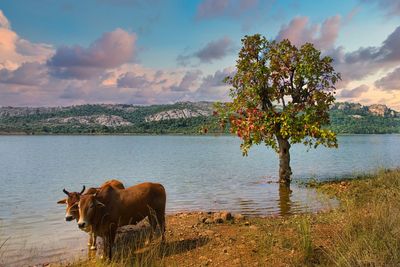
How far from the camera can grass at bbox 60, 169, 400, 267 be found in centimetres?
741

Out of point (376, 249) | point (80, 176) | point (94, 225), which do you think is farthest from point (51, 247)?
point (80, 176)

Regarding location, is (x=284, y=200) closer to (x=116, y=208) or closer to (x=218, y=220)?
(x=218, y=220)

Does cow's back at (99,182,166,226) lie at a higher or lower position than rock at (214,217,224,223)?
higher

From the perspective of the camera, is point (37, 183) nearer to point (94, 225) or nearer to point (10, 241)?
point (10, 241)

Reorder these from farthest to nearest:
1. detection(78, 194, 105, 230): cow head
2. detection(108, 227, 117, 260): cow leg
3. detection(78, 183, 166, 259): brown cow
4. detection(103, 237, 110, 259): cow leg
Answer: detection(108, 227, 117, 260): cow leg < detection(103, 237, 110, 259): cow leg < detection(78, 183, 166, 259): brown cow < detection(78, 194, 105, 230): cow head

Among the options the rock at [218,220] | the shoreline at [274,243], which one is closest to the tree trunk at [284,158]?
the shoreline at [274,243]

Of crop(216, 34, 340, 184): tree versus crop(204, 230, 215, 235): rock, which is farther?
crop(216, 34, 340, 184): tree

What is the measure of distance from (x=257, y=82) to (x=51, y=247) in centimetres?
1442

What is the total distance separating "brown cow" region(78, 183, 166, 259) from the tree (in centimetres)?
1152

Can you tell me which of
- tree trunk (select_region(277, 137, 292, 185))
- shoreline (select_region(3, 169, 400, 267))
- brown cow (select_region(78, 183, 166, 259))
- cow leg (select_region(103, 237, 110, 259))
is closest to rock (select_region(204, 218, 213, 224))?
shoreline (select_region(3, 169, 400, 267))

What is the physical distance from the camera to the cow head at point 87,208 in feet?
28.2

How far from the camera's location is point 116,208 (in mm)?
9750

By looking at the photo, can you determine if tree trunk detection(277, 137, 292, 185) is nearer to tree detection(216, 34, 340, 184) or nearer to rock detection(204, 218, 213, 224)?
tree detection(216, 34, 340, 184)

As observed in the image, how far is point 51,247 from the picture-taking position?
12094 millimetres
